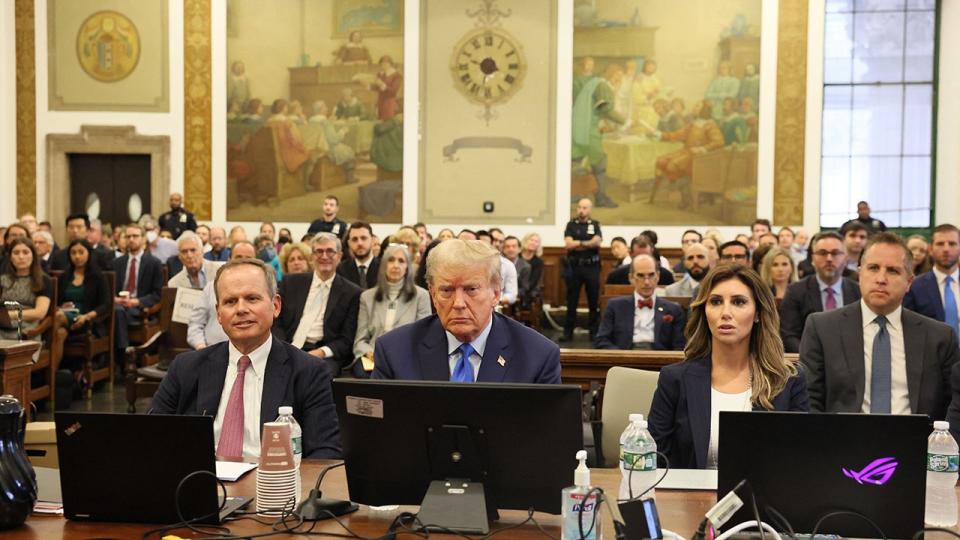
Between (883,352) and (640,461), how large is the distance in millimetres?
2260

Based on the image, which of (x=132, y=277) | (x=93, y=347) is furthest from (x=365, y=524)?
(x=132, y=277)

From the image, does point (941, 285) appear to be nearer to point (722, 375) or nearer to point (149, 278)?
point (722, 375)

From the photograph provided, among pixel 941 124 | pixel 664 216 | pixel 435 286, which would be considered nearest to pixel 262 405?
pixel 435 286

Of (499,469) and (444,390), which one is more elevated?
(444,390)

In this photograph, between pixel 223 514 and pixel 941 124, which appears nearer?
pixel 223 514

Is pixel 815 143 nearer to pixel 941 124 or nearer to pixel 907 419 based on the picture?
pixel 941 124

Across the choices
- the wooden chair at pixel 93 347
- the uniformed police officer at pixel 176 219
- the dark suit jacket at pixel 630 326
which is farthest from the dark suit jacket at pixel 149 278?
the uniformed police officer at pixel 176 219

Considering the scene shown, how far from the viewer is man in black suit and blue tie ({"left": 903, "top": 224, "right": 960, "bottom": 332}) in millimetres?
7086

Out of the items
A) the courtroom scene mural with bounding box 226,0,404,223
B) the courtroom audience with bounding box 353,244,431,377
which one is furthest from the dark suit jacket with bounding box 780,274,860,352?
Result: the courtroom scene mural with bounding box 226,0,404,223

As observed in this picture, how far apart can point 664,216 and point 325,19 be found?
6.69 m

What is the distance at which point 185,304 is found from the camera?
7.32 meters

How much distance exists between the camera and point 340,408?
254 cm

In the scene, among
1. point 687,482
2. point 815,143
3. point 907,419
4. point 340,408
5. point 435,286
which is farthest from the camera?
point 815,143

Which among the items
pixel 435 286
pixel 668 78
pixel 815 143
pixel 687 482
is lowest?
pixel 687 482
